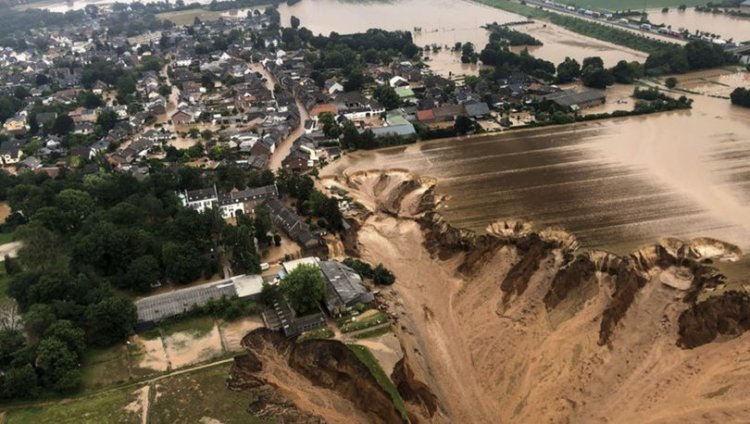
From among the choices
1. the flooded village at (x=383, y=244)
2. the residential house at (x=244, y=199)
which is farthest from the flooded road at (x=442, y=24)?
the residential house at (x=244, y=199)

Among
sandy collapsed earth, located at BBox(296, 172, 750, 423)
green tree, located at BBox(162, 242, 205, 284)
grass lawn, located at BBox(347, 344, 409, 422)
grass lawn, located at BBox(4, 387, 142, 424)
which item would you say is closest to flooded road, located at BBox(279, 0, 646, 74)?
sandy collapsed earth, located at BBox(296, 172, 750, 423)

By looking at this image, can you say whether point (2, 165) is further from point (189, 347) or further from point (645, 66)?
point (645, 66)

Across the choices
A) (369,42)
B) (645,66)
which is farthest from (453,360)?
(369,42)

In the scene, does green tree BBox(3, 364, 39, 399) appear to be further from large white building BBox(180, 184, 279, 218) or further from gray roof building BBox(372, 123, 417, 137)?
gray roof building BBox(372, 123, 417, 137)

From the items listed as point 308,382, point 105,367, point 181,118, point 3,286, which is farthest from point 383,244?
point 181,118

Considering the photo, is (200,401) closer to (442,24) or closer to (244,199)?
(244,199)
